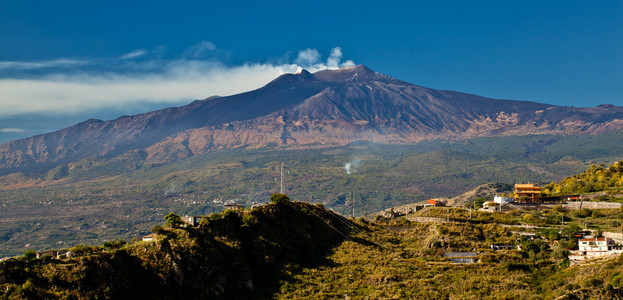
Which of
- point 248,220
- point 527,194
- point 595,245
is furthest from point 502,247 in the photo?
point 527,194

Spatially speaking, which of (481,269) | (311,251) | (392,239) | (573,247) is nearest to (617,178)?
(573,247)

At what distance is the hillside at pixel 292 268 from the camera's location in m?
26.3

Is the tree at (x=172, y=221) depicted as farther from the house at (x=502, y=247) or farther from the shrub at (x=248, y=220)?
the house at (x=502, y=247)

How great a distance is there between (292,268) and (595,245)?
77.9ft

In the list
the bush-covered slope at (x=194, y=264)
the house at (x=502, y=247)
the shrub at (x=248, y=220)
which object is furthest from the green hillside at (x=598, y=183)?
the shrub at (x=248, y=220)

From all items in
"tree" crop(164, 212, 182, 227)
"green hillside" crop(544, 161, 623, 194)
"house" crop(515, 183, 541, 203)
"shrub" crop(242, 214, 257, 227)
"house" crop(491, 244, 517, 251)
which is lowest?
"house" crop(491, 244, 517, 251)

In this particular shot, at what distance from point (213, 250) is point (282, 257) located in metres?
6.40

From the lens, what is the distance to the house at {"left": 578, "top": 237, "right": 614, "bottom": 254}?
41.2m

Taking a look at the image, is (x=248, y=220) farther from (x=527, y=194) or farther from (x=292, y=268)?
(x=527, y=194)

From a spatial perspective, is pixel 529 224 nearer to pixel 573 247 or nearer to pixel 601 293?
pixel 573 247

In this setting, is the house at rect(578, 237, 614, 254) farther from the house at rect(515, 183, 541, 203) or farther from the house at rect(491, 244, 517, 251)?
the house at rect(515, 183, 541, 203)

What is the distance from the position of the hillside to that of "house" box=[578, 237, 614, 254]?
7.40ft

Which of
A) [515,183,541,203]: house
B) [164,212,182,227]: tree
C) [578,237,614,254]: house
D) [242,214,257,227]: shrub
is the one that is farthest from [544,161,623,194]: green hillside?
[164,212,182,227]: tree

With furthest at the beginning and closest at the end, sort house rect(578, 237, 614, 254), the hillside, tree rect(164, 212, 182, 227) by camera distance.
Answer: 1. house rect(578, 237, 614, 254)
2. tree rect(164, 212, 182, 227)
3. the hillside
